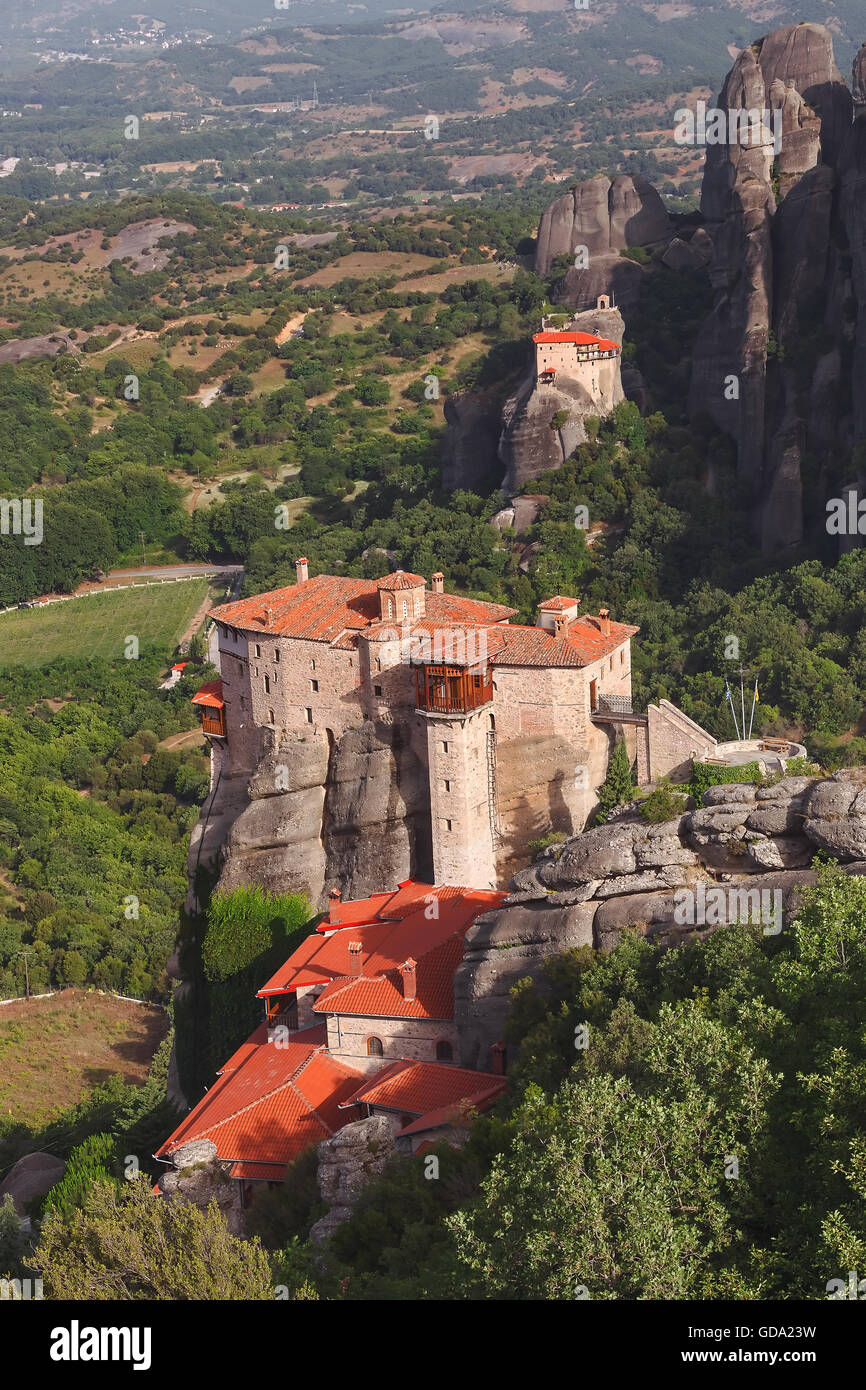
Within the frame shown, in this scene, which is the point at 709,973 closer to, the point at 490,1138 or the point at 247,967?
the point at 490,1138

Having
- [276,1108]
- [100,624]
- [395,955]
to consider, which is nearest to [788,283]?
[100,624]

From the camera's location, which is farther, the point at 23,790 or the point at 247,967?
the point at 23,790

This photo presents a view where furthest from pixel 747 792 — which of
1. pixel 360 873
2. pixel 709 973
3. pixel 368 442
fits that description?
pixel 368 442

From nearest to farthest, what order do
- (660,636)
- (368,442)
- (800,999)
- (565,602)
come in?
1. (800,999)
2. (565,602)
3. (660,636)
4. (368,442)

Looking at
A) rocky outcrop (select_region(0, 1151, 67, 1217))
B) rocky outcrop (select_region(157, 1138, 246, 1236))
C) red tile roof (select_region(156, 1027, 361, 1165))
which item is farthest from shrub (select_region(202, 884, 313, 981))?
rocky outcrop (select_region(157, 1138, 246, 1236))

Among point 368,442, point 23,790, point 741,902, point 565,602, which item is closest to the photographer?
point 741,902

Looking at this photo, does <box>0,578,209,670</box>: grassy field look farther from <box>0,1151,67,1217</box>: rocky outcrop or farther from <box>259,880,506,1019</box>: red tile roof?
<box>259,880,506,1019</box>: red tile roof

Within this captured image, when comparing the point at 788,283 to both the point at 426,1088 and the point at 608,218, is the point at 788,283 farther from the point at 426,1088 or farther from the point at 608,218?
the point at 426,1088

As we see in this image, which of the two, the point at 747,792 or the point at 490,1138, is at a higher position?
the point at 747,792

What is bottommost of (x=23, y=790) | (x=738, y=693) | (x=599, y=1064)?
(x=23, y=790)
